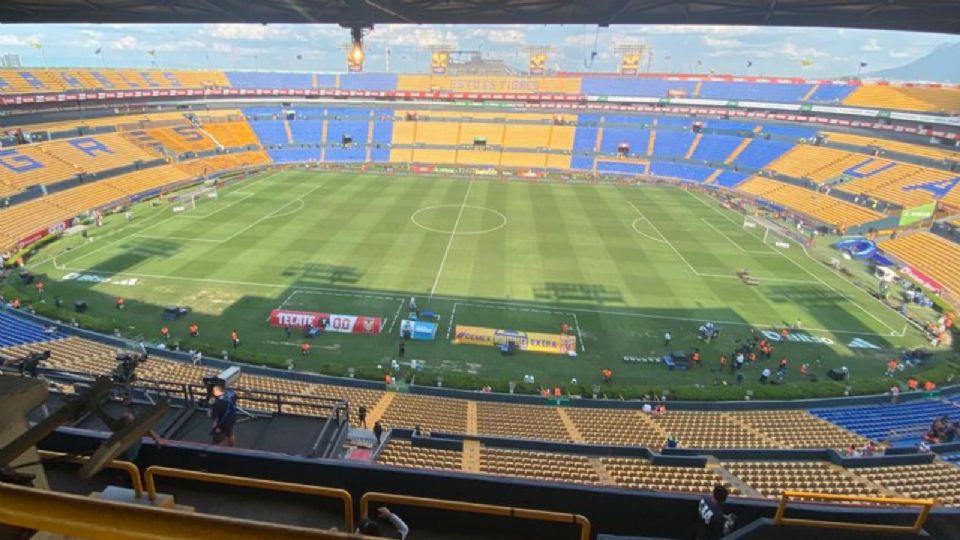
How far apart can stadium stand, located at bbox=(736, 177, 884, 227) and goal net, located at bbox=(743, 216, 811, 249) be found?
4781 mm

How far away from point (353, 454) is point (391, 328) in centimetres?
1791

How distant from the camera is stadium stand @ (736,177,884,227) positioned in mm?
45366

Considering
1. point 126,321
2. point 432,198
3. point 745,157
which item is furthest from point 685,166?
point 126,321

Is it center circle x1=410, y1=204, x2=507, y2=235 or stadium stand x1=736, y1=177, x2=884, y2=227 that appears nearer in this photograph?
center circle x1=410, y1=204, x2=507, y2=235

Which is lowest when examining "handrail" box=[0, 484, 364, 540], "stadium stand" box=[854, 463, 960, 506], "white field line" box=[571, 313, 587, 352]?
"white field line" box=[571, 313, 587, 352]

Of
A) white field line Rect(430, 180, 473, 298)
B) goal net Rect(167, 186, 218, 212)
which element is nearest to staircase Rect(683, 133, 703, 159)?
white field line Rect(430, 180, 473, 298)

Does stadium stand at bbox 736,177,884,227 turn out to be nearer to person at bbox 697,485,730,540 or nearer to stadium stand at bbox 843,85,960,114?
stadium stand at bbox 843,85,960,114

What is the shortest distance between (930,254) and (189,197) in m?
63.9

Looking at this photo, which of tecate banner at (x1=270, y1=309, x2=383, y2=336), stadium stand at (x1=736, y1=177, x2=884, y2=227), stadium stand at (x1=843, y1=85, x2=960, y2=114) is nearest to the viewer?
tecate banner at (x1=270, y1=309, x2=383, y2=336)

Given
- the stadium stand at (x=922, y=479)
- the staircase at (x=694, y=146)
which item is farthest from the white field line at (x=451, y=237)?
the staircase at (x=694, y=146)

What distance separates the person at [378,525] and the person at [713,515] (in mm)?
2875

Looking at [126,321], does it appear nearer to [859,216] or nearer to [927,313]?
[927,313]

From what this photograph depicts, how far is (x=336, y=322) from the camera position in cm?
2669

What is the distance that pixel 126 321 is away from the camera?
26438mm
